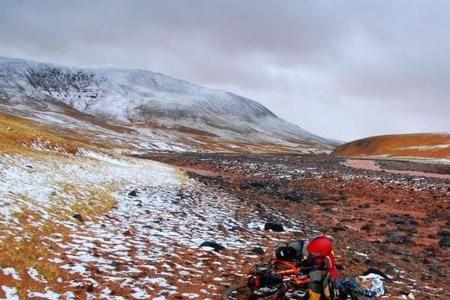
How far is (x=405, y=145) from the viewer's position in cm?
11875

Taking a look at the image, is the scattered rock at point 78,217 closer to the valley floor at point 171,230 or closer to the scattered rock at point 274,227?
the valley floor at point 171,230

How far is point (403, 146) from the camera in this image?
389 ft

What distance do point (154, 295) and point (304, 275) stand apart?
3.81 meters

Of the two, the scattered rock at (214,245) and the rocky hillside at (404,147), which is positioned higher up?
the rocky hillside at (404,147)

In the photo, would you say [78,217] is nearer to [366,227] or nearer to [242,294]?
[242,294]

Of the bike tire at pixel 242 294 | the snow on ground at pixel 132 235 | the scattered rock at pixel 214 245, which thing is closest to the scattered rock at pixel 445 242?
the snow on ground at pixel 132 235

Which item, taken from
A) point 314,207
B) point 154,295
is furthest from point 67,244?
point 314,207

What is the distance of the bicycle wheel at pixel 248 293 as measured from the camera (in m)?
10.3

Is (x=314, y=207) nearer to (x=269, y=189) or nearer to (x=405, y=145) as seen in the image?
(x=269, y=189)

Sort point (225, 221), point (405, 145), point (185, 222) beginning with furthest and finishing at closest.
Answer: point (405, 145) → point (225, 221) → point (185, 222)

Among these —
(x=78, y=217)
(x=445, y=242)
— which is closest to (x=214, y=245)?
(x=78, y=217)

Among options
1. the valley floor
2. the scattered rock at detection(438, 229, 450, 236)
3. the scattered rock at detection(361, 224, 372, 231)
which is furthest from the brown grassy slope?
the scattered rock at detection(361, 224, 372, 231)

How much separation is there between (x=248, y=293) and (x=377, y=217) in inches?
670

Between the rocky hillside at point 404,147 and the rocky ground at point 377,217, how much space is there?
62069 millimetres
